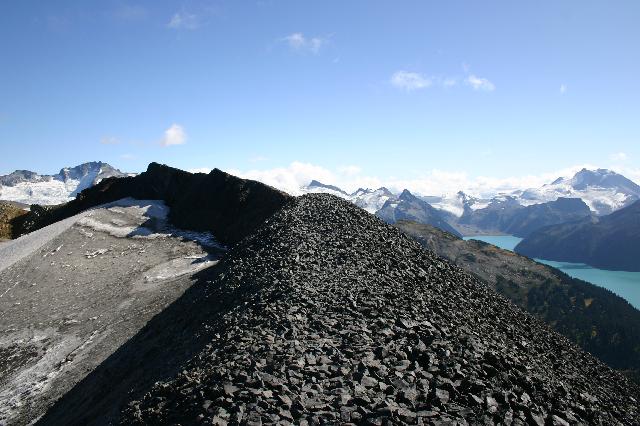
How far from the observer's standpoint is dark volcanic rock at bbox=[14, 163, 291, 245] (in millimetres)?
54406

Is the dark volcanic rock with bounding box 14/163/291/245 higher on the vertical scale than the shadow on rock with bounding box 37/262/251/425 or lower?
higher

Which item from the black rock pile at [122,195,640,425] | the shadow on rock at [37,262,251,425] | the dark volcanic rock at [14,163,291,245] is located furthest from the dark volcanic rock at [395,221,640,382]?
the shadow on rock at [37,262,251,425]

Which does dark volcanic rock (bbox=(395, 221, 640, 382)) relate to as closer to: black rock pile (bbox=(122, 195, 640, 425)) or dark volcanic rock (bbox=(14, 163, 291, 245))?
dark volcanic rock (bbox=(14, 163, 291, 245))

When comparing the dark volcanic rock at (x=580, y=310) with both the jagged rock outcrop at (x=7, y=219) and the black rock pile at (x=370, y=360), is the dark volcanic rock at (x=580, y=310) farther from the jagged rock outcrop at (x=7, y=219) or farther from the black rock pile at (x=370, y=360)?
the black rock pile at (x=370, y=360)

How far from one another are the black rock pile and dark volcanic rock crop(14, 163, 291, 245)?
27119mm

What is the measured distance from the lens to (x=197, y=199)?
65.4 metres

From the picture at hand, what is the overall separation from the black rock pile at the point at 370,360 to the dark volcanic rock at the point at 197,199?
27.1 meters

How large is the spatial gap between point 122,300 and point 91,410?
746 inches

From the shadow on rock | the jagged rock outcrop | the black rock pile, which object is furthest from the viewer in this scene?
the jagged rock outcrop

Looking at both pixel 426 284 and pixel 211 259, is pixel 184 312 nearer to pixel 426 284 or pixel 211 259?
pixel 426 284

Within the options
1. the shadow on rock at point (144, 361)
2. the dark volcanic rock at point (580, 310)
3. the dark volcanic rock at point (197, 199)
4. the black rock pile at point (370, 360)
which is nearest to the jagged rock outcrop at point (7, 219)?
the dark volcanic rock at point (197, 199)

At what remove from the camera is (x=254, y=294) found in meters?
20.7

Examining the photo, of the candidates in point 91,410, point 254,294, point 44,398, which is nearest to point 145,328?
point 44,398

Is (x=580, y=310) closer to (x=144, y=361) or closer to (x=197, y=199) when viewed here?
(x=197, y=199)
